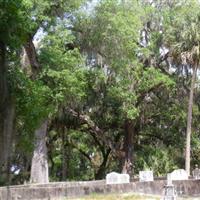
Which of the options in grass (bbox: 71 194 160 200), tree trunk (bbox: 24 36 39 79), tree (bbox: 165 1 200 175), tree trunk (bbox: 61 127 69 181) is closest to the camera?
grass (bbox: 71 194 160 200)

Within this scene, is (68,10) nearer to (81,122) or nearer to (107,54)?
(107,54)

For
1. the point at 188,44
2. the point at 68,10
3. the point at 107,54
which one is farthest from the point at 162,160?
the point at 68,10

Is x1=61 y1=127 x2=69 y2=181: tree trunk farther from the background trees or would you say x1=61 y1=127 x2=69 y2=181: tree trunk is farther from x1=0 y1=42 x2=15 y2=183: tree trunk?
x1=0 y1=42 x2=15 y2=183: tree trunk

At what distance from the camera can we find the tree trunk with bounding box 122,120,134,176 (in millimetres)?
30781

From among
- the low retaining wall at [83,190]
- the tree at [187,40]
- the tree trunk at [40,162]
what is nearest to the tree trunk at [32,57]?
the tree trunk at [40,162]

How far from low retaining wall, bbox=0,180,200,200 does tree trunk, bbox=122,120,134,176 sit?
40.4 ft

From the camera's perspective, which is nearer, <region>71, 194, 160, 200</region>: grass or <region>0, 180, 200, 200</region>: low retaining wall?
<region>0, 180, 200, 200</region>: low retaining wall

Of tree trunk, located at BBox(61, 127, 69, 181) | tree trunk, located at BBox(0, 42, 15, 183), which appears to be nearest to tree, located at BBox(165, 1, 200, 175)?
tree trunk, located at BBox(61, 127, 69, 181)

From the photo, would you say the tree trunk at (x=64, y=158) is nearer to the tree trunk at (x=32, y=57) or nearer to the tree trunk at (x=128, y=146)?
the tree trunk at (x=128, y=146)

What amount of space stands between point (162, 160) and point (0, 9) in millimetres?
29419

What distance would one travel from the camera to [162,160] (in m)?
38.4

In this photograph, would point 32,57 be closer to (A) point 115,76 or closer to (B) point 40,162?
(B) point 40,162

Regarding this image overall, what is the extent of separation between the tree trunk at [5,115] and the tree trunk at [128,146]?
63.4ft

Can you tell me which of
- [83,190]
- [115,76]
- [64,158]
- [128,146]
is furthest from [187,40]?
[83,190]
